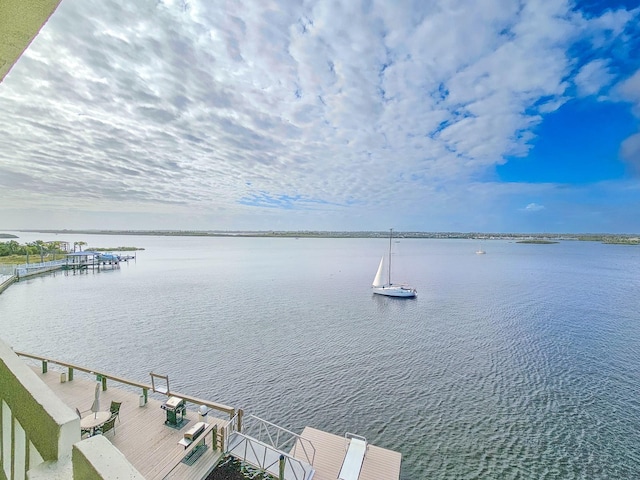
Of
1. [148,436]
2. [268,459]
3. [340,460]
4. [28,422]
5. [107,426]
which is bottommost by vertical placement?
[340,460]

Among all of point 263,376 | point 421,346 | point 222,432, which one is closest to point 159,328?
point 263,376

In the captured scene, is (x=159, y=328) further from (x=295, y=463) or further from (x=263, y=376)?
(x=295, y=463)

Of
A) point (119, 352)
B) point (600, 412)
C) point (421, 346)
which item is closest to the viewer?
point (600, 412)

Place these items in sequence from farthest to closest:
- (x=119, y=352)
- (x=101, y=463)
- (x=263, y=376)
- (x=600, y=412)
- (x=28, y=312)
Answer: (x=28, y=312) < (x=119, y=352) < (x=263, y=376) < (x=600, y=412) < (x=101, y=463)

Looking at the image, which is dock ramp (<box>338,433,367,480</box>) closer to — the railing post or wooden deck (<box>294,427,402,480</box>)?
wooden deck (<box>294,427,402,480</box>)

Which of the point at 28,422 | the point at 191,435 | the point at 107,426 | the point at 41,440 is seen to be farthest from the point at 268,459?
the point at 41,440

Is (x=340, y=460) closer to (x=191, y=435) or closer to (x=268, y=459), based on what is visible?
(x=268, y=459)

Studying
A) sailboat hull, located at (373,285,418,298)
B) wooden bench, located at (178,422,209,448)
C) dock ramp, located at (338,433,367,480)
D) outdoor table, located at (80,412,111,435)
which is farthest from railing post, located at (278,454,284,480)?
sailboat hull, located at (373,285,418,298)

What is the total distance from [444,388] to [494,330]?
13543mm

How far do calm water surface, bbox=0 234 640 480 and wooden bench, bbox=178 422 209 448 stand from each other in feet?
18.4

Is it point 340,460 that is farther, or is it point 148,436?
point 340,460

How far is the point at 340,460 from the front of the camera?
10.5 metres

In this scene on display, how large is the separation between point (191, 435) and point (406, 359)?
15740 mm

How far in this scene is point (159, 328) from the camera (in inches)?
1052
